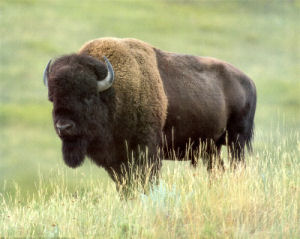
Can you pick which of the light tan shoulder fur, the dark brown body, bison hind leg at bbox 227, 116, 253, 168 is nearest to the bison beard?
the light tan shoulder fur

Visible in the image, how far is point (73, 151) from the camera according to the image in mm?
6586

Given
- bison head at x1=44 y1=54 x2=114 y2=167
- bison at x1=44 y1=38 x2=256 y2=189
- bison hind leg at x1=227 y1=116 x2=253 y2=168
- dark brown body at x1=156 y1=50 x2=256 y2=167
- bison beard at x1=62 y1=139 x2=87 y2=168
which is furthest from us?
bison hind leg at x1=227 y1=116 x2=253 y2=168

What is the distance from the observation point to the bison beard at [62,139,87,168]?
258 inches

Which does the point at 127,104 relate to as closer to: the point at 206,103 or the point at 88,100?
the point at 88,100

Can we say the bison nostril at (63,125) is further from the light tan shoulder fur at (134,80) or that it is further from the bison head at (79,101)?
the light tan shoulder fur at (134,80)

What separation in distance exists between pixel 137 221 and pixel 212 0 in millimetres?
30986

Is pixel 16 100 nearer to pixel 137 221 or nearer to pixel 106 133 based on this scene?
pixel 106 133

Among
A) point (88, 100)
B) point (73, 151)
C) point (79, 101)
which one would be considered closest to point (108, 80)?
point (88, 100)

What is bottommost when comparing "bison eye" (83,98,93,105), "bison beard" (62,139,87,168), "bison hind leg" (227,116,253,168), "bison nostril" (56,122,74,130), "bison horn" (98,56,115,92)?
"bison hind leg" (227,116,253,168)

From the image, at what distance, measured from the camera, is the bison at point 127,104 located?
21.0 ft

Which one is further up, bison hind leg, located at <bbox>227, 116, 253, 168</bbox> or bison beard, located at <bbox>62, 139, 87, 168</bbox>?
bison beard, located at <bbox>62, 139, 87, 168</bbox>

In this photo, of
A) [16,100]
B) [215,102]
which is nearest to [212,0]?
[16,100]

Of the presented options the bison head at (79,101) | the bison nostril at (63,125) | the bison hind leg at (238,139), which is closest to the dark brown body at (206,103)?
the bison hind leg at (238,139)

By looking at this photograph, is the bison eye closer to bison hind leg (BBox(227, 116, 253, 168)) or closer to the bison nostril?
the bison nostril
